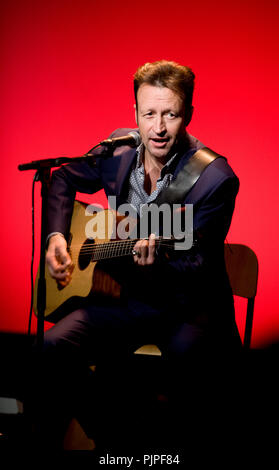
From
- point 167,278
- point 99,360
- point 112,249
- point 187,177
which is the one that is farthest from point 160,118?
point 99,360

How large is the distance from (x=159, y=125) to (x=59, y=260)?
88 cm

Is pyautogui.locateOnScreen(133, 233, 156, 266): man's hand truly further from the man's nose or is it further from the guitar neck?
the man's nose

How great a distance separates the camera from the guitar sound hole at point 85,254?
2242 mm

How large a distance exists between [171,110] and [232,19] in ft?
4.50

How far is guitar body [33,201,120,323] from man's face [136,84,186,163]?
451 millimetres

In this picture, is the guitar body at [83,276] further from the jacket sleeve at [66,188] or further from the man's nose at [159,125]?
the man's nose at [159,125]

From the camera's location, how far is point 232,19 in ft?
9.79

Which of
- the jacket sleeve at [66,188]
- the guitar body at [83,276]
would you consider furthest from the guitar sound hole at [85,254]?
the jacket sleeve at [66,188]

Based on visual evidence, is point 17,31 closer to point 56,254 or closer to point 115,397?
point 56,254

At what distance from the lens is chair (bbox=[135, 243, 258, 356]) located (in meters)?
2.44

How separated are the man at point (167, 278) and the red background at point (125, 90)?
1010 mm

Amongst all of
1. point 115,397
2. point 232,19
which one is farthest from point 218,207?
point 232,19

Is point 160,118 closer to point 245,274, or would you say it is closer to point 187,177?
point 187,177

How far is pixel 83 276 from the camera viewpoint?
2.22 m
